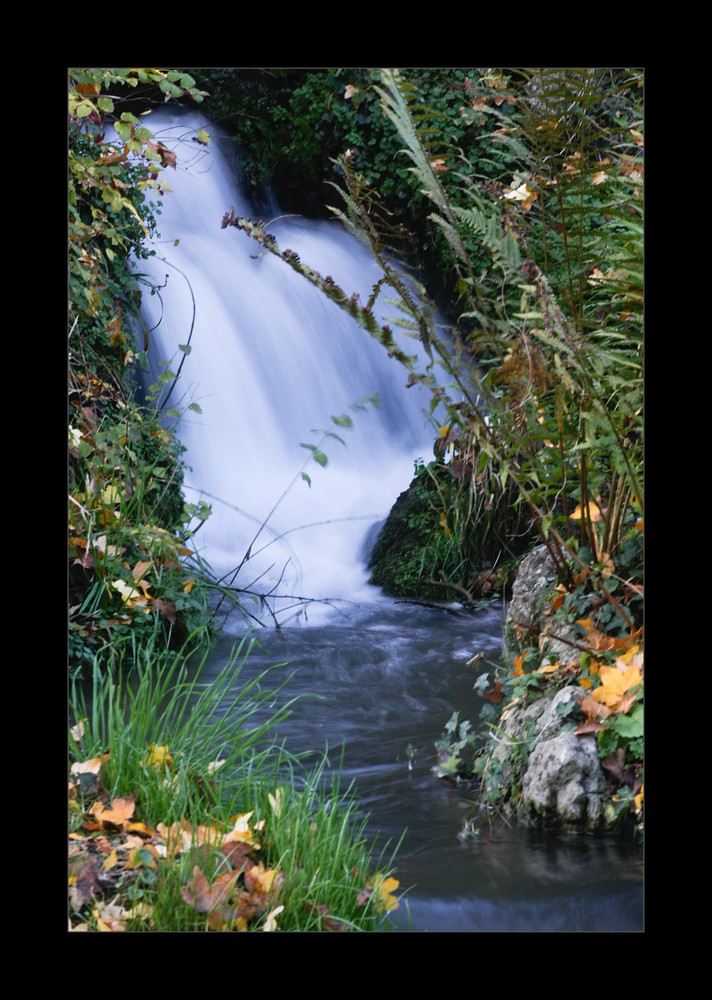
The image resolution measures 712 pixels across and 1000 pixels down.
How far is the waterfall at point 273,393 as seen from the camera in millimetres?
3191

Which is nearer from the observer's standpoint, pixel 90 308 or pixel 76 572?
pixel 76 572

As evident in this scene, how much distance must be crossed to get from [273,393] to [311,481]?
1.79 feet

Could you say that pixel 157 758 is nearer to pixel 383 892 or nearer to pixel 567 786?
pixel 383 892

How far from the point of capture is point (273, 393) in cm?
361

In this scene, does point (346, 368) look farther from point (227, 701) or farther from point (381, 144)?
point (227, 701)

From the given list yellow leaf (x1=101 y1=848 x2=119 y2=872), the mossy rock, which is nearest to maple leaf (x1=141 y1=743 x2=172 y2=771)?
yellow leaf (x1=101 y1=848 x2=119 y2=872)

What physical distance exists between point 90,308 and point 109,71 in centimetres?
101

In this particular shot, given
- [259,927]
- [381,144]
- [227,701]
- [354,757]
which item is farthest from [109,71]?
[259,927]

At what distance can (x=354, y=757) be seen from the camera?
216 centimetres

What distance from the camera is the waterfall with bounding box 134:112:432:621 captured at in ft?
10.5

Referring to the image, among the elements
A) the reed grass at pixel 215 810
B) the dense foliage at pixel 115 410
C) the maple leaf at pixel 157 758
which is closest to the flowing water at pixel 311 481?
the dense foliage at pixel 115 410

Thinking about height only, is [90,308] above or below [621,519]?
above

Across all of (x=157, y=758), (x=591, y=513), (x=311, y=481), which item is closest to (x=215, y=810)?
(x=157, y=758)
